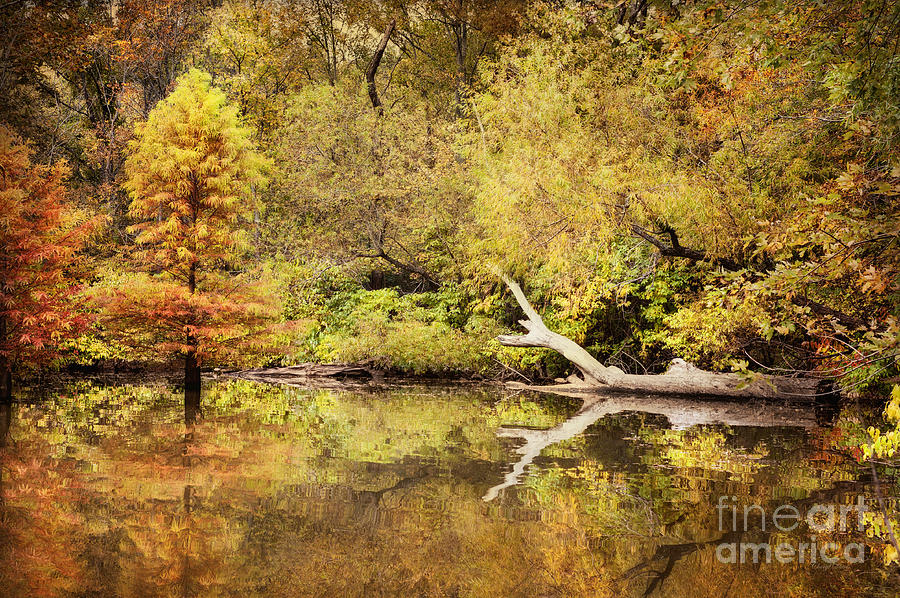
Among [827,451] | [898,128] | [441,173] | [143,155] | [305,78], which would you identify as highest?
[305,78]

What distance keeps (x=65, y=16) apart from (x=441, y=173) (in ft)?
51.1

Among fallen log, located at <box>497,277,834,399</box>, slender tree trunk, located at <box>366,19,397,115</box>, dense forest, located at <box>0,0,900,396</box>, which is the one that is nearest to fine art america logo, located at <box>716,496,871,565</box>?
dense forest, located at <box>0,0,900,396</box>

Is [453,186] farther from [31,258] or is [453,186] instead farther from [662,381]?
[31,258]

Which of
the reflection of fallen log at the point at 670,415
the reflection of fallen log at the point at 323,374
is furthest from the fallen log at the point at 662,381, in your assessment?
the reflection of fallen log at the point at 323,374

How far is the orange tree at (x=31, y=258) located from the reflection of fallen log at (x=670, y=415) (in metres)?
8.04

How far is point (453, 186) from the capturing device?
22047 millimetres

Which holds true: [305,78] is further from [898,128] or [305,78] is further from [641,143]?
[898,128]

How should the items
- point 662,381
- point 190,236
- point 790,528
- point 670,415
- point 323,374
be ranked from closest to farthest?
1. point 790,528
2. point 670,415
3. point 190,236
4. point 662,381
5. point 323,374

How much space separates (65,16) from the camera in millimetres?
25406

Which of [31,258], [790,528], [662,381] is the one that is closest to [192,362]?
[31,258]

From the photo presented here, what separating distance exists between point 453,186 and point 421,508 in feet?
57.3

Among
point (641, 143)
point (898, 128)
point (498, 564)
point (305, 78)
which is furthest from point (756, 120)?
point (305, 78)

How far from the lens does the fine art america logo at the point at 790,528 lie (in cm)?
430

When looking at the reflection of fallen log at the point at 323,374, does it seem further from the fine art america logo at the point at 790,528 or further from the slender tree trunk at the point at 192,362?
the fine art america logo at the point at 790,528
